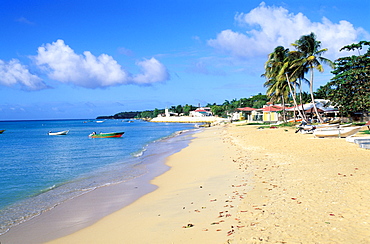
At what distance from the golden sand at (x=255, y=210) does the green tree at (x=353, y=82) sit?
22182mm

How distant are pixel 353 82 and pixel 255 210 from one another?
2986 cm

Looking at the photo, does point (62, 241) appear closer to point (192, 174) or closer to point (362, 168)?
point (192, 174)

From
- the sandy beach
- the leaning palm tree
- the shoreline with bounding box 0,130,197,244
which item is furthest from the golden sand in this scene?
the leaning palm tree

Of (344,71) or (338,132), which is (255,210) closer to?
(338,132)

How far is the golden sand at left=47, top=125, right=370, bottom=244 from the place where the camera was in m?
5.23

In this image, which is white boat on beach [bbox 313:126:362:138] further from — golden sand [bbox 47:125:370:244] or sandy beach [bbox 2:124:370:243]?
golden sand [bbox 47:125:370:244]

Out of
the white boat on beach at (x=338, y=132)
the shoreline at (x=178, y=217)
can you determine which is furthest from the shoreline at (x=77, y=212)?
the white boat on beach at (x=338, y=132)

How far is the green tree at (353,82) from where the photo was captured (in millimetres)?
29781

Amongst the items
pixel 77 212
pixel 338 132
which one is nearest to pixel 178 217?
pixel 77 212

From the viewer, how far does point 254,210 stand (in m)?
6.56

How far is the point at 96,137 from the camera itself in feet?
148

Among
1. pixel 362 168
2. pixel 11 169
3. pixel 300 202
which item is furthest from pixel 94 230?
pixel 11 169

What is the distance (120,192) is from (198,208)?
4.29 meters

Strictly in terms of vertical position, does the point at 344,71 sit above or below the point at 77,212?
above
